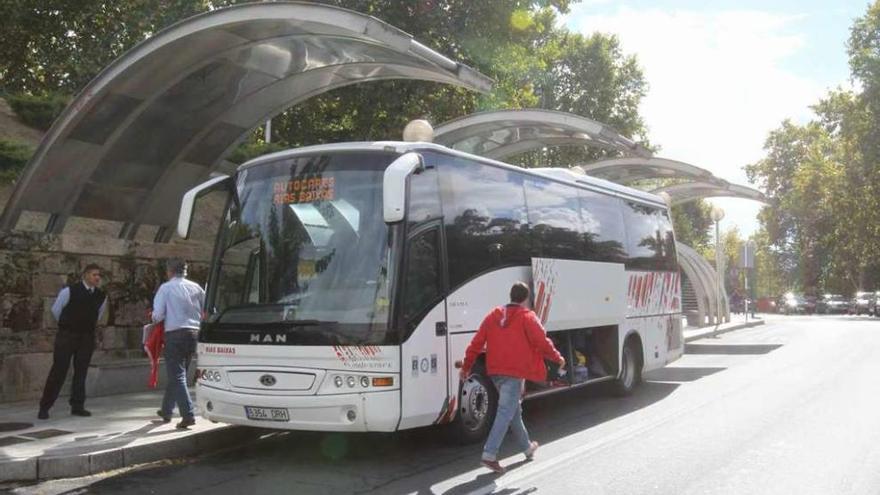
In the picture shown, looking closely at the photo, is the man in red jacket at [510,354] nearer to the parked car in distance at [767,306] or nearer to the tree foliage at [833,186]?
the tree foliage at [833,186]

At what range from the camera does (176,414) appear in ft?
30.6

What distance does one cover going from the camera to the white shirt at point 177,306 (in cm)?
862

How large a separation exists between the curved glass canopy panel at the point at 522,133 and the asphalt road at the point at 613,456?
6.20 m

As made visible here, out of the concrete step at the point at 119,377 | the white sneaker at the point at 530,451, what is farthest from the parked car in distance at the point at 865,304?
the white sneaker at the point at 530,451

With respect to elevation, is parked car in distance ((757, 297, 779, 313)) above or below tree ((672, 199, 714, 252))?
below

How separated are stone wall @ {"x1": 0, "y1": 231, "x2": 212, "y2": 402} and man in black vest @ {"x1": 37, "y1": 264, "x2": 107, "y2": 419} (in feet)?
4.72

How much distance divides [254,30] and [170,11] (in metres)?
13.0

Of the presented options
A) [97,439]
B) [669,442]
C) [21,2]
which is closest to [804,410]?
[669,442]

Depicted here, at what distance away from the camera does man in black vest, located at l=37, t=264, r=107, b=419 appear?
29.3ft

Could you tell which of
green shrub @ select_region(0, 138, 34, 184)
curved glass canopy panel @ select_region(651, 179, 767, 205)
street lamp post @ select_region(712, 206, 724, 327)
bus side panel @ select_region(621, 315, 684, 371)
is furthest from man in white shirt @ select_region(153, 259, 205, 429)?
street lamp post @ select_region(712, 206, 724, 327)

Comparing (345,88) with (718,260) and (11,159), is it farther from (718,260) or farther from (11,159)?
(718,260)

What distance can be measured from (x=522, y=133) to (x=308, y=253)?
1075 centimetres

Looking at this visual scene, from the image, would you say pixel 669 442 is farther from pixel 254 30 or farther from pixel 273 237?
pixel 254 30

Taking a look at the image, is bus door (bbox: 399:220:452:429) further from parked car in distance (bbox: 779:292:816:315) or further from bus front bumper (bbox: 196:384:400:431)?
parked car in distance (bbox: 779:292:816:315)
